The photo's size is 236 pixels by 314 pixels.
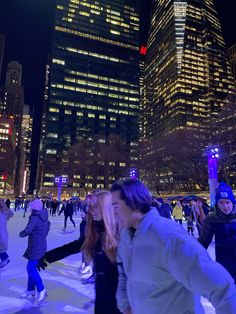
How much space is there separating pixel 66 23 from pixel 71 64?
113ft

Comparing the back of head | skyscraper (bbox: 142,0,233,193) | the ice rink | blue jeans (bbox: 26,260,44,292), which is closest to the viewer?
the back of head

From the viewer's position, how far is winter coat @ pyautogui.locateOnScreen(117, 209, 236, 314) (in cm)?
137

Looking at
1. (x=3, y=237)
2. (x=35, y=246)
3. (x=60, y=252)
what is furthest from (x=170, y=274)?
(x=3, y=237)

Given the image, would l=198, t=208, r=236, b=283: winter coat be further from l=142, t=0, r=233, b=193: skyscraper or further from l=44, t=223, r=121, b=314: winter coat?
l=142, t=0, r=233, b=193: skyscraper

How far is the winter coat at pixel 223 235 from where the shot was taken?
3689 millimetres

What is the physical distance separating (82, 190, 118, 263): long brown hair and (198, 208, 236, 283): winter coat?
169 cm

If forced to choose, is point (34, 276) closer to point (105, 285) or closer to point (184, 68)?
point (105, 285)

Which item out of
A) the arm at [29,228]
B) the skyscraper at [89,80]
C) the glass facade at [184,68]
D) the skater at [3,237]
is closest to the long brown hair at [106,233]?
the arm at [29,228]

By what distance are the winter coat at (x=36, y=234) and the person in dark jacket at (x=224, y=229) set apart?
2.80 m

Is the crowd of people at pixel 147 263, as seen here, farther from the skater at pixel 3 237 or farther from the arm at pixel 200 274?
the skater at pixel 3 237

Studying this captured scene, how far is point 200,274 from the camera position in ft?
4.58

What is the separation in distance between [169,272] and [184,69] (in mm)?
151399

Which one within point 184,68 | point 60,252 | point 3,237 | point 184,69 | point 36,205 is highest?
point 184,68

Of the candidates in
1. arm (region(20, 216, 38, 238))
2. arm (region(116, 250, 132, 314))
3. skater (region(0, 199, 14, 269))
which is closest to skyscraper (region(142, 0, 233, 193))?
skater (region(0, 199, 14, 269))
